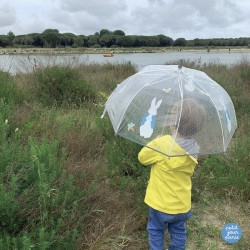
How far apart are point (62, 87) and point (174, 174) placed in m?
5.94

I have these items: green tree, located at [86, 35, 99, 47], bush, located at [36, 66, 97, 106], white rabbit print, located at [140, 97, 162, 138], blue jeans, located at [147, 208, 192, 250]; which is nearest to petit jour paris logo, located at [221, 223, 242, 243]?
blue jeans, located at [147, 208, 192, 250]

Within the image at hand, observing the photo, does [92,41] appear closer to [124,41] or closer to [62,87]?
[124,41]

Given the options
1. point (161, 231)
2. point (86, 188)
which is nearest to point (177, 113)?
point (161, 231)

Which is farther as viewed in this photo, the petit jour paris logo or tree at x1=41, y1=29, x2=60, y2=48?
tree at x1=41, y1=29, x2=60, y2=48

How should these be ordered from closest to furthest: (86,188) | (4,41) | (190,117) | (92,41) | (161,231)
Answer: (190,117)
(161,231)
(86,188)
(4,41)
(92,41)

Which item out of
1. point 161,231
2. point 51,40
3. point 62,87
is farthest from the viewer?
point 51,40

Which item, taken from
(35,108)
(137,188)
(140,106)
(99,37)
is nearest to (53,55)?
(35,108)

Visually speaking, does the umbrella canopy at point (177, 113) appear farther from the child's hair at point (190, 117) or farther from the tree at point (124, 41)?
the tree at point (124, 41)

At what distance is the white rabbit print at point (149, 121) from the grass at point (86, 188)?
0.60 meters

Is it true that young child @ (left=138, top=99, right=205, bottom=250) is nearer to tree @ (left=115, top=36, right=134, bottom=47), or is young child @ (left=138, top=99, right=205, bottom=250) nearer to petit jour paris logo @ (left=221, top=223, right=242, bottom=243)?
petit jour paris logo @ (left=221, top=223, right=242, bottom=243)

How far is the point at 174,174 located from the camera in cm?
262

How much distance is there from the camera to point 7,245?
7.24 feet

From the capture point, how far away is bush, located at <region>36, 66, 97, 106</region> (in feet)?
26.4

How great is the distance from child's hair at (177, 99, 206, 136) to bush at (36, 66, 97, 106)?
550cm
